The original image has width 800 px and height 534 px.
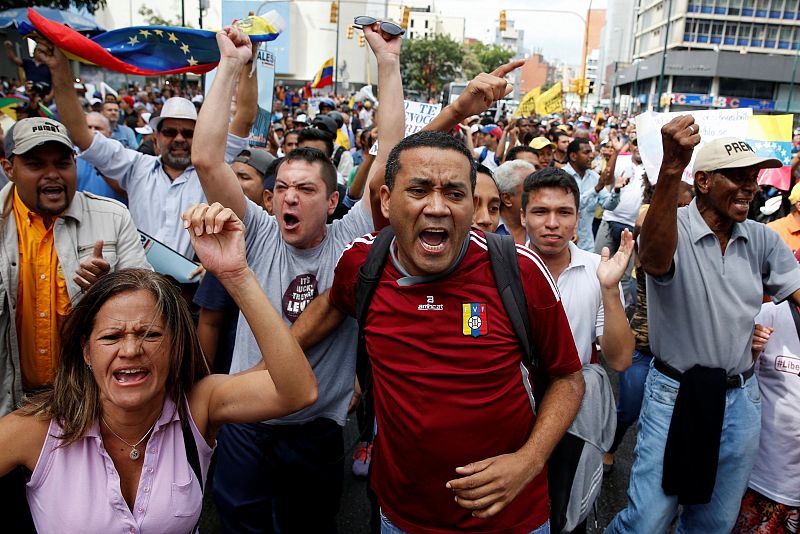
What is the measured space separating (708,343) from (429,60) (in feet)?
228

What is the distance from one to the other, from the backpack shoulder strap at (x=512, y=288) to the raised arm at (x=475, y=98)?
716mm

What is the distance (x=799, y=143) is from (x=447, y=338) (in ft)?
54.5

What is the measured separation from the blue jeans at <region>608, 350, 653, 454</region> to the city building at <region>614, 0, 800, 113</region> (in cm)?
6296

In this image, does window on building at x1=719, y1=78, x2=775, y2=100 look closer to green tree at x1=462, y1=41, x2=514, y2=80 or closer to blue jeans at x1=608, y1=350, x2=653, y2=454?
green tree at x1=462, y1=41, x2=514, y2=80

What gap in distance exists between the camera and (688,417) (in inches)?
112

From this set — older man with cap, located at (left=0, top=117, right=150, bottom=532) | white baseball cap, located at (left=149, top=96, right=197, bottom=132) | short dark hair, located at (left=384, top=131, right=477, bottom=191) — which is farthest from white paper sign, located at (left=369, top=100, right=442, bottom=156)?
A: short dark hair, located at (left=384, top=131, right=477, bottom=191)

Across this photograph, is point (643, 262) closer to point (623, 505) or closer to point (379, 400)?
point (379, 400)

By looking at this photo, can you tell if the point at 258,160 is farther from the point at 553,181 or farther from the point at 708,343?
the point at 708,343

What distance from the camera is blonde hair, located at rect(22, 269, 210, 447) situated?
6.47 ft

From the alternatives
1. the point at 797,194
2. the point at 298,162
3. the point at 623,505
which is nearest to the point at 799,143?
the point at 797,194

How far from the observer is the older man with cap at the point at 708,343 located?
9.25ft

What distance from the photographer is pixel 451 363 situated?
202 centimetres

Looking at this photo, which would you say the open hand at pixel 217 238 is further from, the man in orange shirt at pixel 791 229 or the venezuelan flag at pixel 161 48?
the man in orange shirt at pixel 791 229

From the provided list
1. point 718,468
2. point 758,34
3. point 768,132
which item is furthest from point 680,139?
point 758,34
